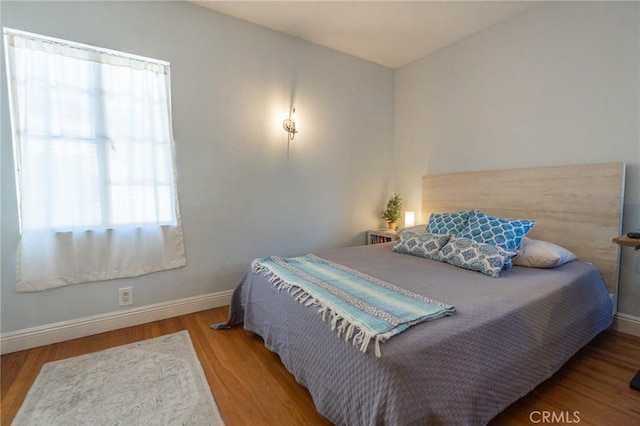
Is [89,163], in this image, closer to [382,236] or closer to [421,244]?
[421,244]

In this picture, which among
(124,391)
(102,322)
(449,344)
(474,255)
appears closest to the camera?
(449,344)

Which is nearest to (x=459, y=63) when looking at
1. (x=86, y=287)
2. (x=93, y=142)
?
(x=93, y=142)

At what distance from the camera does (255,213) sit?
280cm

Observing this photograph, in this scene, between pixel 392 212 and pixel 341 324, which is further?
pixel 392 212

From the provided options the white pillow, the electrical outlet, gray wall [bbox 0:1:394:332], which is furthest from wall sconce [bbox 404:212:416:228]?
the electrical outlet

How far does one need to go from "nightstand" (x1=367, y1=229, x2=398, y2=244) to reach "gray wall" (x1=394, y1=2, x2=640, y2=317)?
437 mm

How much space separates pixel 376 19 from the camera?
263cm

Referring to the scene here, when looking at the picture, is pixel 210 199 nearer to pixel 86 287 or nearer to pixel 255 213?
pixel 255 213

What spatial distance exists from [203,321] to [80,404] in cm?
95

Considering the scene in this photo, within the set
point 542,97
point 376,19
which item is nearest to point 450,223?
point 542,97

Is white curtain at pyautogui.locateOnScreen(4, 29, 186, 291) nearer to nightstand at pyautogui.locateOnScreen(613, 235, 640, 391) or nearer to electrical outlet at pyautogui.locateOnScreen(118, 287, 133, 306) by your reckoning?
electrical outlet at pyautogui.locateOnScreen(118, 287, 133, 306)

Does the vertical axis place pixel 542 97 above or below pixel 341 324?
above

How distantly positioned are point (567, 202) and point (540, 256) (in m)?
0.65

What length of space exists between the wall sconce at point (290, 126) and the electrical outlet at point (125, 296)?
197cm
